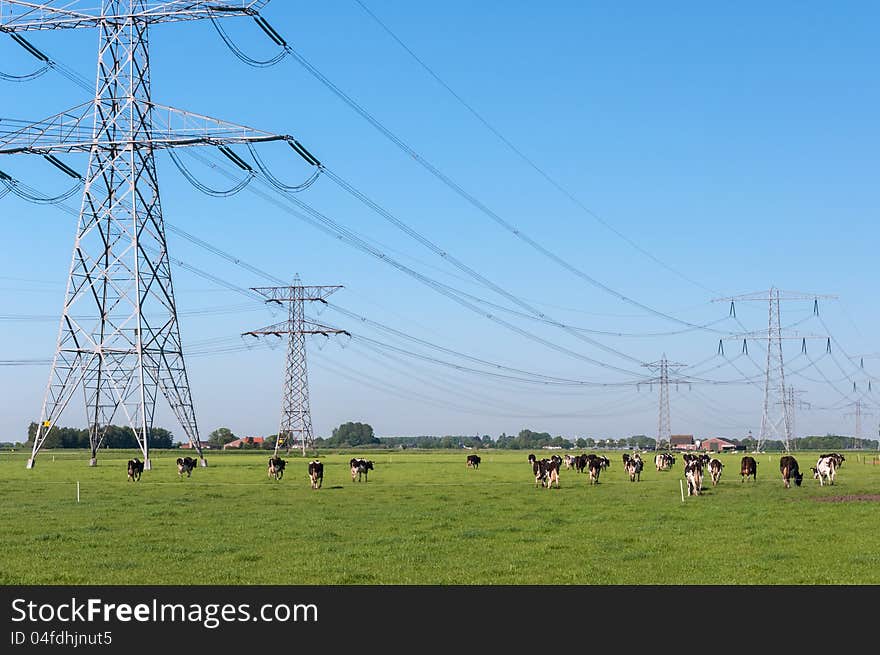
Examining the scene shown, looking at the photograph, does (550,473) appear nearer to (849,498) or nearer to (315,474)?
(315,474)

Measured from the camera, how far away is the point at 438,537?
26.7m

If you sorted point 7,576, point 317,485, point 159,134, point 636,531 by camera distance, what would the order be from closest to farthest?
point 7,576 → point 636,531 → point 317,485 → point 159,134

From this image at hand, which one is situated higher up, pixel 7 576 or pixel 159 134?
pixel 159 134

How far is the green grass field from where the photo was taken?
20234 mm

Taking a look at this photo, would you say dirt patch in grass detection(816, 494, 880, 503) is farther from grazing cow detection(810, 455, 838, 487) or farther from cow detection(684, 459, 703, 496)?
grazing cow detection(810, 455, 838, 487)

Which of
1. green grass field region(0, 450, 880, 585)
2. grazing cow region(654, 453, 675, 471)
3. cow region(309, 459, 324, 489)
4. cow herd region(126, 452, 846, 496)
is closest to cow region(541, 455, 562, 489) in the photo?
cow herd region(126, 452, 846, 496)

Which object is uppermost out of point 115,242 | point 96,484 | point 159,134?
point 159,134

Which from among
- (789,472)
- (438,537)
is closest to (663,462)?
(789,472)

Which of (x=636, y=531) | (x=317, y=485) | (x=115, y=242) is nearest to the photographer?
(x=636, y=531)
